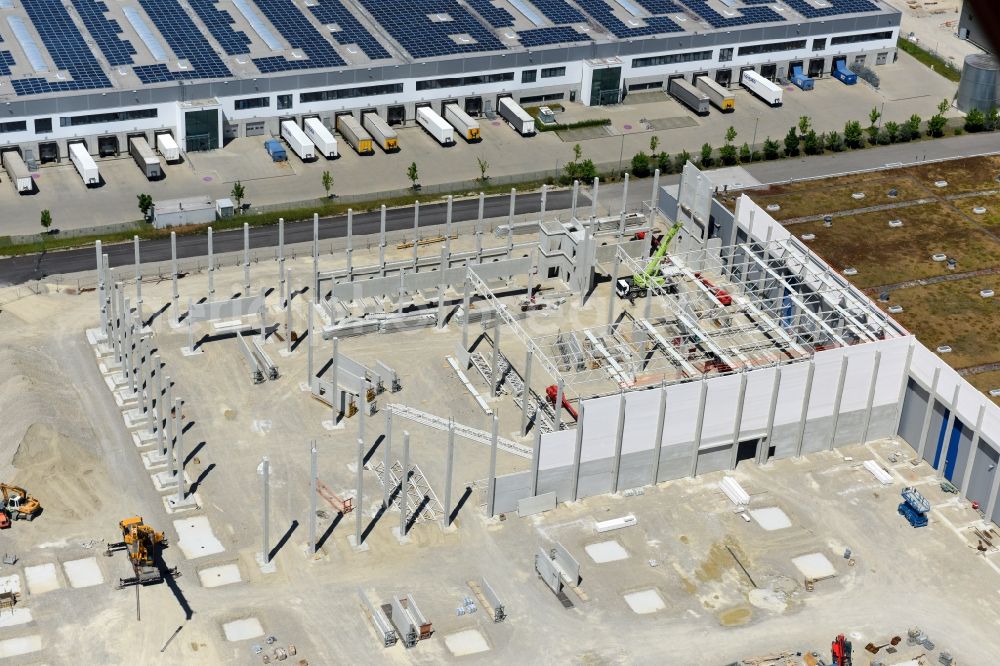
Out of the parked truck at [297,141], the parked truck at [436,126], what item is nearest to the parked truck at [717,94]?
the parked truck at [436,126]

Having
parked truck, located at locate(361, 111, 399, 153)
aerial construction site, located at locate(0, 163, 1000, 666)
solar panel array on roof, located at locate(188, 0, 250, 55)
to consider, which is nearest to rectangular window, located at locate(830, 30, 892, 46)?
aerial construction site, located at locate(0, 163, 1000, 666)

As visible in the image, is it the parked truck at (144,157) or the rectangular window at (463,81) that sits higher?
the rectangular window at (463,81)

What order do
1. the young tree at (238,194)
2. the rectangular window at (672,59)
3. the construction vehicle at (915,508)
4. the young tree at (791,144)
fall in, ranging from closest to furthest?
the construction vehicle at (915,508) < the young tree at (238,194) < the young tree at (791,144) < the rectangular window at (672,59)

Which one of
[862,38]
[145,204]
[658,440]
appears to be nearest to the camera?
[658,440]

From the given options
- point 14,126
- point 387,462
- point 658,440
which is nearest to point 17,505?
point 387,462

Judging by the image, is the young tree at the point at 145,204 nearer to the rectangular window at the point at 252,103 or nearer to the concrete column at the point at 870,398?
the rectangular window at the point at 252,103

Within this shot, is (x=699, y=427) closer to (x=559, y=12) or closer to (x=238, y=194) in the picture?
(x=238, y=194)
